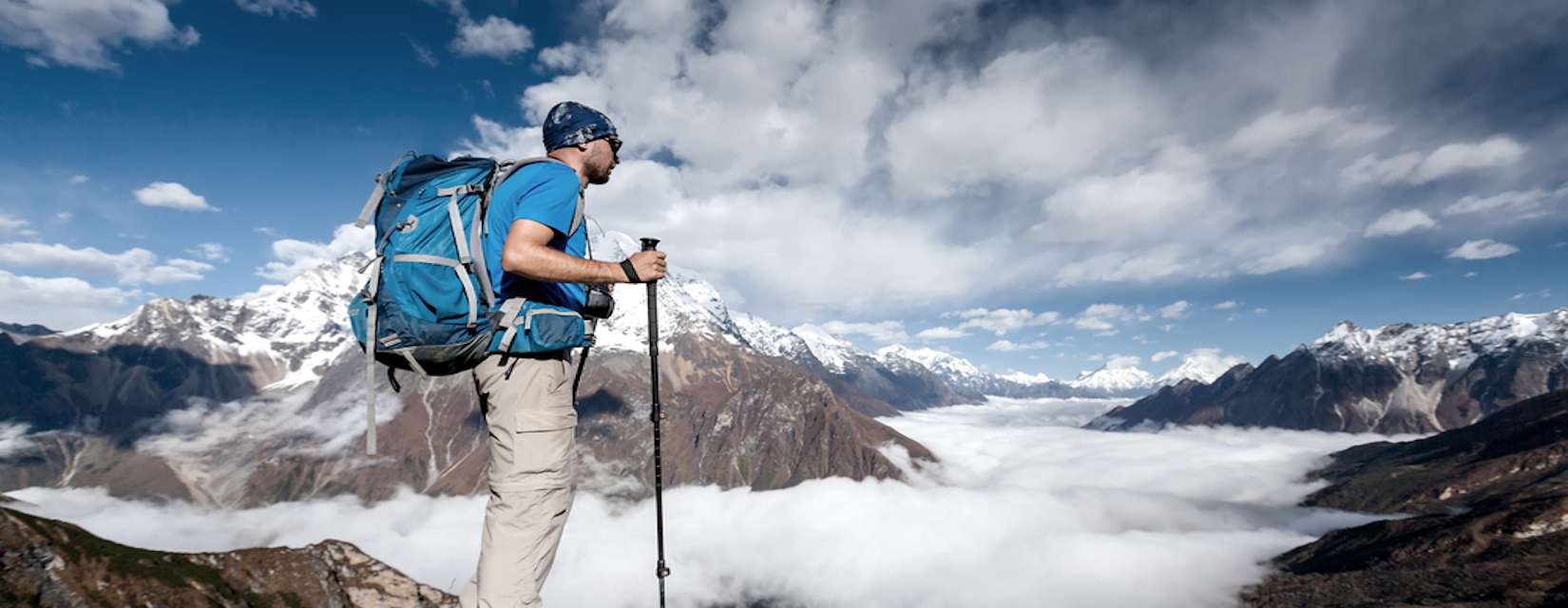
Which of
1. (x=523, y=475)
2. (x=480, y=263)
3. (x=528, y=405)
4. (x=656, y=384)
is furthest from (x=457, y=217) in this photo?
(x=656, y=384)

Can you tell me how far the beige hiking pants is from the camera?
5.95 metres

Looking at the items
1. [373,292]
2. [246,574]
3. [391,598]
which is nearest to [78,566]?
[246,574]

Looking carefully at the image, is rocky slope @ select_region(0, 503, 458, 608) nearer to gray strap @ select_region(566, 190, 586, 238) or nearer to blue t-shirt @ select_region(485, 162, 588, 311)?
blue t-shirt @ select_region(485, 162, 588, 311)

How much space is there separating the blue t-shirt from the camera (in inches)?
33.2

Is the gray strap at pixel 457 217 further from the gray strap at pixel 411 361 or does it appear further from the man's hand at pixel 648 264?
the man's hand at pixel 648 264

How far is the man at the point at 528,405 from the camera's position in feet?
19.5

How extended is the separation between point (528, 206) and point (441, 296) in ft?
3.87

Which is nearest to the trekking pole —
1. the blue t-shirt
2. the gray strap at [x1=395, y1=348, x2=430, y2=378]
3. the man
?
the man

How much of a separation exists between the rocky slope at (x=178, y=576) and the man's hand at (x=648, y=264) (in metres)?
88.4

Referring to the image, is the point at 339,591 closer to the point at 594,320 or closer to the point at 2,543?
the point at 2,543

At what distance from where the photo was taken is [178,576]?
102 m

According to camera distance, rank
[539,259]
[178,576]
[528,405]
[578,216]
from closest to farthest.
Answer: [539,259] < [528,405] < [578,216] < [178,576]

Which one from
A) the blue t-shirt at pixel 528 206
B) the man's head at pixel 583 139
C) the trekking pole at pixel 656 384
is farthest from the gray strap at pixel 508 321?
the man's head at pixel 583 139

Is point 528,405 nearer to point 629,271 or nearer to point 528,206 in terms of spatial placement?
point 629,271
